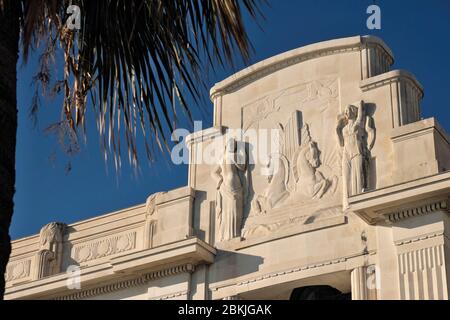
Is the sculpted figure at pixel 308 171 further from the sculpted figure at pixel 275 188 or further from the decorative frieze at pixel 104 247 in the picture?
the decorative frieze at pixel 104 247

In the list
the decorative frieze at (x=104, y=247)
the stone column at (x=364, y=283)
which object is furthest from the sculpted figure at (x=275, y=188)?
the decorative frieze at (x=104, y=247)

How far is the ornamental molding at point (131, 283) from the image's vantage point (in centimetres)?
2691

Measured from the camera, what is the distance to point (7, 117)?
899cm

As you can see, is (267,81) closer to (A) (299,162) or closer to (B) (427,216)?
(A) (299,162)

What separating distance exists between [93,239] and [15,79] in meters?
20.8

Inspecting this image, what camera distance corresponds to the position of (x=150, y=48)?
36.0ft

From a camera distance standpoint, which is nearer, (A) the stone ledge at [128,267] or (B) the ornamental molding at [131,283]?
(A) the stone ledge at [128,267]

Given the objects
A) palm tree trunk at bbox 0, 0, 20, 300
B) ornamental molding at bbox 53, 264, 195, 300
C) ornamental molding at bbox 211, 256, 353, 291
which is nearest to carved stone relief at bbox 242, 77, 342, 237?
ornamental molding at bbox 211, 256, 353, 291

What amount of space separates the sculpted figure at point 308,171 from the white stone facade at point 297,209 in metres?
0.03

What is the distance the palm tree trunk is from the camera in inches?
332

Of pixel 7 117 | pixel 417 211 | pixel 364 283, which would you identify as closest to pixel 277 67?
pixel 417 211

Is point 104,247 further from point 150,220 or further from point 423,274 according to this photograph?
point 423,274

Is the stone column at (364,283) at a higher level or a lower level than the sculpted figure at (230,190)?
lower

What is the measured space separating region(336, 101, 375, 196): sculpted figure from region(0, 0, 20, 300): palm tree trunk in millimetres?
16266
